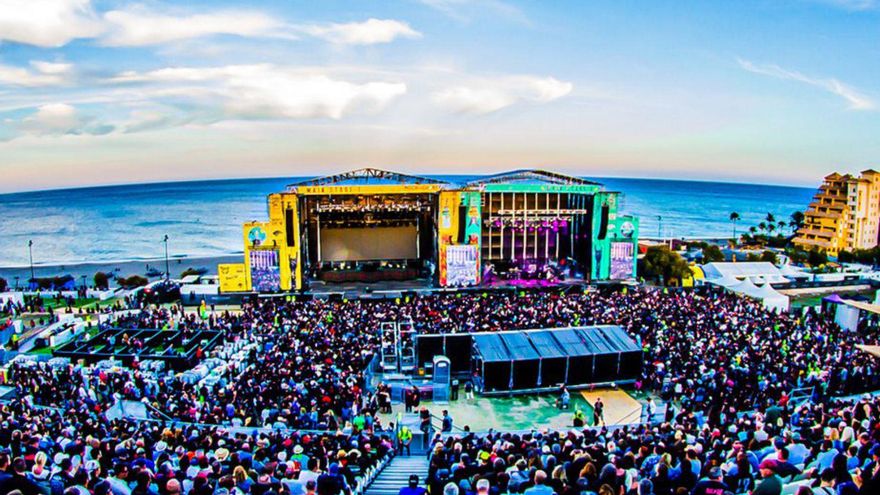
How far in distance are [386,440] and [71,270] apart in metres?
58.7

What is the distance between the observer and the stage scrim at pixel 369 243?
38.0m

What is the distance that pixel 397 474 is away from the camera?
10023 millimetres

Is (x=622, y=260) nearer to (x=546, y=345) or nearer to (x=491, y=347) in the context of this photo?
(x=546, y=345)

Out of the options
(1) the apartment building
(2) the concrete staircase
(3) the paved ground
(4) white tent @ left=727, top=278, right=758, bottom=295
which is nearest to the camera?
(2) the concrete staircase

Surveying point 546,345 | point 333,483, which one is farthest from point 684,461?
point 546,345

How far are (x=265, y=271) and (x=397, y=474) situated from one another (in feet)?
77.5

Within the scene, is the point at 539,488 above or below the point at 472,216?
below

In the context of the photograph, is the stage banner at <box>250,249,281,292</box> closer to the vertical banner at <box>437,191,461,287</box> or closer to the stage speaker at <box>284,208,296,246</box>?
the stage speaker at <box>284,208,296,246</box>

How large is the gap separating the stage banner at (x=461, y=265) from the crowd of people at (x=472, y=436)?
4762mm

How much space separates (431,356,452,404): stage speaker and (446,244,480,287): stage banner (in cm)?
1566

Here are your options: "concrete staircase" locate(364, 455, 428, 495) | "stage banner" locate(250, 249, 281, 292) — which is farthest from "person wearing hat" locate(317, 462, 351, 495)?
"stage banner" locate(250, 249, 281, 292)

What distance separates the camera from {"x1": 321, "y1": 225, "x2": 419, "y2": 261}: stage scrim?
3803 cm

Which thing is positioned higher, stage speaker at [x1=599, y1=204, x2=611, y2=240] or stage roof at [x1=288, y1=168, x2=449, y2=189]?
stage roof at [x1=288, y1=168, x2=449, y2=189]

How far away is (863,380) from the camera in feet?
51.2
